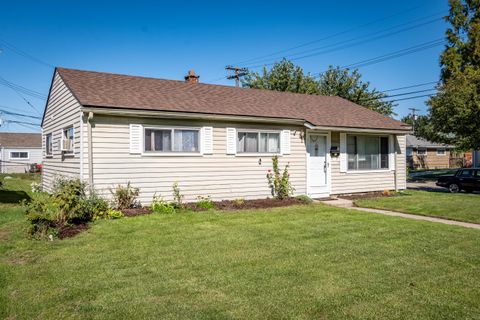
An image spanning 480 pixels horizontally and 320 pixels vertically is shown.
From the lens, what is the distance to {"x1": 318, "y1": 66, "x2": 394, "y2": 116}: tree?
30766 millimetres

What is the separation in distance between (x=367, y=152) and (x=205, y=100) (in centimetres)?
702

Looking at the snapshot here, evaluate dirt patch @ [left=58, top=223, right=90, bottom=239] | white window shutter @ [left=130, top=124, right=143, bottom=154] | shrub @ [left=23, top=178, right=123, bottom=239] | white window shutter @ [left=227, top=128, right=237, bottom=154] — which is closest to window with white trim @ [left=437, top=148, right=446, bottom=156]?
white window shutter @ [left=227, top=128, right=237, bottom=154]

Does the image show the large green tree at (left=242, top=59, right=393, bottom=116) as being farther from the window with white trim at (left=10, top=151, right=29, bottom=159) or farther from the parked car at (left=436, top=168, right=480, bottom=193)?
the window with white trim at (left=10, top=151, right=29, bottom=159)

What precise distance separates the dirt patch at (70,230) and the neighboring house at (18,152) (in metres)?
37.0

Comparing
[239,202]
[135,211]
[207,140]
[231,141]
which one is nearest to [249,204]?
[239,202]

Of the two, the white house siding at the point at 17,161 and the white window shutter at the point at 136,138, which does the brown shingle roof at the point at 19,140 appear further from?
the white window shutter at the point at 136,138

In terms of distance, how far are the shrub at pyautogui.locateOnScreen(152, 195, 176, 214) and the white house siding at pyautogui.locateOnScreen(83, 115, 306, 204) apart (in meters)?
0.16

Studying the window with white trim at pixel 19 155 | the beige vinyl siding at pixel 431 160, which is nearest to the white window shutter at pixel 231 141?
the beige vinyl siding at pixel 431 160

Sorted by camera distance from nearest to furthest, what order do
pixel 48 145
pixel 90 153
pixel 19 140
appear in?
pixel 90 153, pixel 48 145, pixel 19 140

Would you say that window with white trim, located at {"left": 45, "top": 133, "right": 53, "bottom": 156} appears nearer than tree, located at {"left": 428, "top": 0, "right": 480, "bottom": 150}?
Yes

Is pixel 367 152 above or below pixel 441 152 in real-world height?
below

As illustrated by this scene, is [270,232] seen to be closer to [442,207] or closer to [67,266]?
[67,266]

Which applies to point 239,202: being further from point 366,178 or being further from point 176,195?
point 366,178

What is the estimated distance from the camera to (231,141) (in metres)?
12.0
